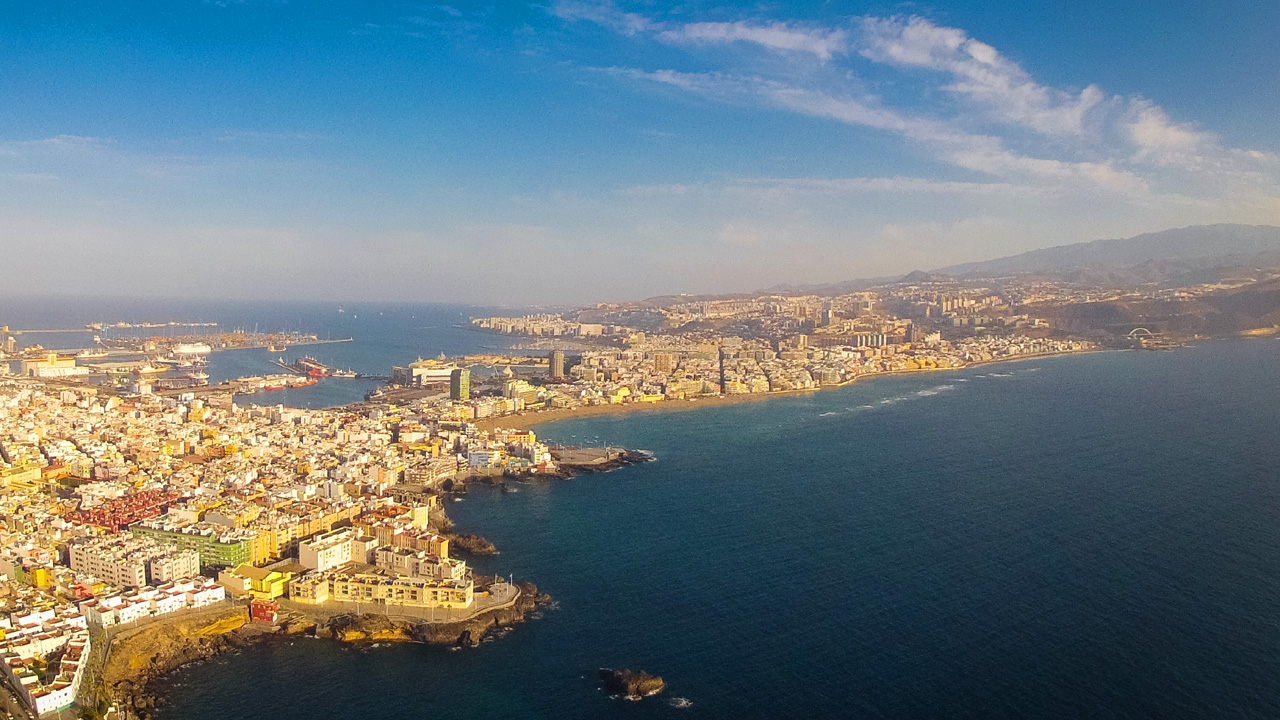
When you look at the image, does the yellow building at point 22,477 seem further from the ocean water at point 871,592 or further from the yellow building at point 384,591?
the yellow building at point 384,591

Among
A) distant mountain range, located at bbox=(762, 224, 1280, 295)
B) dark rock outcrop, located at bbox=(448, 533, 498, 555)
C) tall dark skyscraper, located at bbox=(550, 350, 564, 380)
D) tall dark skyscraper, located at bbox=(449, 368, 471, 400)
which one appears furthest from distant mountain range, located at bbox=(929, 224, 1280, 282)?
dark rock outcrop, located at bbox=(448, 533, 498, 555)

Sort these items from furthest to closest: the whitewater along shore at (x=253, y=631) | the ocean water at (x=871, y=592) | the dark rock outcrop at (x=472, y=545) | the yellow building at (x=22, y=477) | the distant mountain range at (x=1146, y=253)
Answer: the distant mountain range at (x=1146, y=253) < the yellow building at (x=22, y=477) < the dark rock outcrop at (x=472, y=545) < the whitewater along shore at (x=253, y=631) < the ocean water at (x=871, y=592)

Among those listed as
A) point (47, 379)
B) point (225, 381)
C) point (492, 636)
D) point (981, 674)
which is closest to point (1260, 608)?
point (981, 674)

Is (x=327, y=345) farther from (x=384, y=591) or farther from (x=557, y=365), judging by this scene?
(x=384, y=591)

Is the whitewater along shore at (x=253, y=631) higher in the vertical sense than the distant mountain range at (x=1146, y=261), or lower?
lower

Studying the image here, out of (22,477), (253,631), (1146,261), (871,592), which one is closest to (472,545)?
(253,631)

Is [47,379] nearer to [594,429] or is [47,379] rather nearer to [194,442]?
[194,442]

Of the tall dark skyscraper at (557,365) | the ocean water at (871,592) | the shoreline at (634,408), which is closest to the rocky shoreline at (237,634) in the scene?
the ocean water at (871,592)

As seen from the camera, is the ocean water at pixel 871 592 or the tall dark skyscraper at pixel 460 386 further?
the tall dark skyscraper at pixel 460 386
